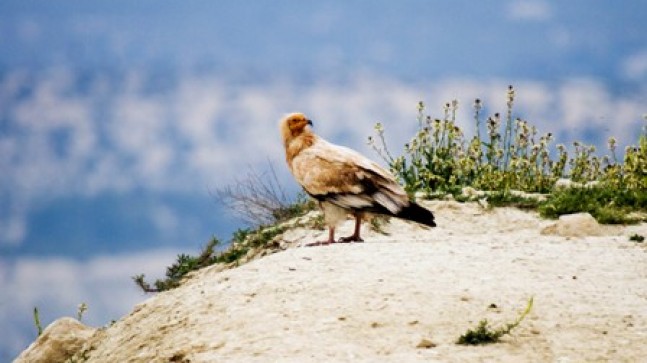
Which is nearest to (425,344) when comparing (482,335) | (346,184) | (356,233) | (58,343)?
(482,335)

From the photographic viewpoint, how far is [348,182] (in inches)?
366

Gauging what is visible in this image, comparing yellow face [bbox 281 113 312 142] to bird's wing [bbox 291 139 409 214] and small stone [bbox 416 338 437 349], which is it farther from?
small stone [bbox 416 338 437 349]

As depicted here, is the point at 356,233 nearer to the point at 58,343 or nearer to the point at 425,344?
the point at 58,343

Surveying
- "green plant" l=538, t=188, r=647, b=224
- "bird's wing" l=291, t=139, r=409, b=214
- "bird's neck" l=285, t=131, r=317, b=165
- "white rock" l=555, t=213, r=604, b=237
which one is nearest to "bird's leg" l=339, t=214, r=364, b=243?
"bird's wing" l=291, t=139, r=409, b=214

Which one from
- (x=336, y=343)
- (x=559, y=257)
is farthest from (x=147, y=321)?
(x=559, y=257)

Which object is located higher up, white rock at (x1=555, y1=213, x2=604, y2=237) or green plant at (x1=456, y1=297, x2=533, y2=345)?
white rock at (x1=555, y1=213, x2=604, y2=237)

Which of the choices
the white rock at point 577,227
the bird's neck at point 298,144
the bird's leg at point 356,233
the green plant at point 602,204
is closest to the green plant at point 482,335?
the bird's leg at point 356,233

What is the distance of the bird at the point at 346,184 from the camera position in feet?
30.4

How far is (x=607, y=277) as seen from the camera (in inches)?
327

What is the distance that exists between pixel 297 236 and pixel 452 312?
586 centimetres

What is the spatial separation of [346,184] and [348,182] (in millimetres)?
28

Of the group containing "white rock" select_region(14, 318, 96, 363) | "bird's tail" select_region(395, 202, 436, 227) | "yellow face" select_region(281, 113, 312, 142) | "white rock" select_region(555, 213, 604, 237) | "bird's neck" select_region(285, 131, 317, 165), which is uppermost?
"yellow face" select_region(281, 113, 312, 142)

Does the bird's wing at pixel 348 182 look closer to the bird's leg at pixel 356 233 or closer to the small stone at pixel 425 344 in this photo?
the bird's leg at pixel 356 233

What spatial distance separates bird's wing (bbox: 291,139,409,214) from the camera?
928 cm
